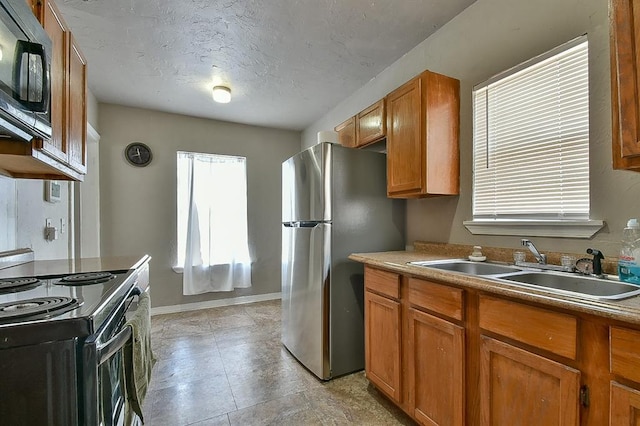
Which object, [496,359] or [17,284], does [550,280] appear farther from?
[17,284]

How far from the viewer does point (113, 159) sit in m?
3.54

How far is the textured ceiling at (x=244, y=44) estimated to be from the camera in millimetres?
1947

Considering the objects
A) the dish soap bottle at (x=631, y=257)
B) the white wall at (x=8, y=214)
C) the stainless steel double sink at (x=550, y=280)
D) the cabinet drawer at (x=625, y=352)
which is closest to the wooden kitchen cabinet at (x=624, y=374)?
the cabinet drawer at (x=625, y=352)

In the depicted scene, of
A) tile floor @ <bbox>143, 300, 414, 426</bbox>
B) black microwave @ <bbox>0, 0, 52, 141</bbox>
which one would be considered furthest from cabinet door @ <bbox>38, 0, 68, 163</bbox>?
tile floor @ <bbox>143, 300, 414, 426</bbox>

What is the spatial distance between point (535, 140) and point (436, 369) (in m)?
1.36

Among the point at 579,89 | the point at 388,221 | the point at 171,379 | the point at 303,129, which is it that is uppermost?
the point at 303,129

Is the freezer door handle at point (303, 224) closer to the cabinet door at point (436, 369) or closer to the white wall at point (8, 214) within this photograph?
the cabinet door at point (436, 369)

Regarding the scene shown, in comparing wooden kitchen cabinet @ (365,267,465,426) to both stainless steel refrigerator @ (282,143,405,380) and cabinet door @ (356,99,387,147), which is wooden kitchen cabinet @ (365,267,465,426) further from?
cabinet door @ (356,99,387,147)

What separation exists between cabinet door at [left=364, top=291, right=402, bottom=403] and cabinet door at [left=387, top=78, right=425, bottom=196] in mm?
798

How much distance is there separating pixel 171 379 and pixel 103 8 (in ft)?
8.75

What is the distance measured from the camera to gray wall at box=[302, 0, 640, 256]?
4.35 ft

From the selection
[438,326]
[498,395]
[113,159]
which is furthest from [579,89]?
[113,159]

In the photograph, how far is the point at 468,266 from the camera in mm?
1773

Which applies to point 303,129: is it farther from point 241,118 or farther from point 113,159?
point 113,159
